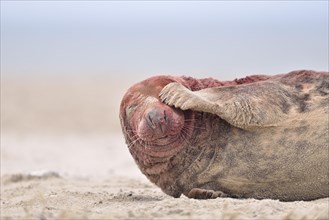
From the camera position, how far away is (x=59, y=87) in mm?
28656

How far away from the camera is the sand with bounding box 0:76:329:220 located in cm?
566

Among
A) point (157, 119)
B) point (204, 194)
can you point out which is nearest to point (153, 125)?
point (157, 119)

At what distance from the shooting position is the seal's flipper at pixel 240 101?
668 centimetres

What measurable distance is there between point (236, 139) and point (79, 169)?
6956 millimetres

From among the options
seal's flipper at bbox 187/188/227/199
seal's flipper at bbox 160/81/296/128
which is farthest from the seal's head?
seal's flipper at bbox 187/188/227/199

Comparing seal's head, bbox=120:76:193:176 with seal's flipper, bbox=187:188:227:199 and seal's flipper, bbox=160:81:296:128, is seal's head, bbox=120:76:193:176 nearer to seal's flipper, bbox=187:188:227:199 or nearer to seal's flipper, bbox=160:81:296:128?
seal's flipper, bbox=160:81:296:128

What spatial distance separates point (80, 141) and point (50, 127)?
219 cm

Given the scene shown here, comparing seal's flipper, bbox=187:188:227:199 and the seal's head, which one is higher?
the seal's head

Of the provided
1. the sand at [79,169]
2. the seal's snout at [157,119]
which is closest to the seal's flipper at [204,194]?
the sand at [79,169]

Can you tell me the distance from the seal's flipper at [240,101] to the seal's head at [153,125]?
13 centimetres

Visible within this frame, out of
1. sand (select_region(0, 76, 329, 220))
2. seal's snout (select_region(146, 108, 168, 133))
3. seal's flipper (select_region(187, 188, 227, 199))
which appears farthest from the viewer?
seal's flipper (select_region(187, 188, 227, 199))

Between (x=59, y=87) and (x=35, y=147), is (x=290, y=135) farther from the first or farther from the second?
(x=59, y=87)

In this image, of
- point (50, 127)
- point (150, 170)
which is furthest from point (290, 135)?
point (50, 127)

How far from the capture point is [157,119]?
21.5ft
